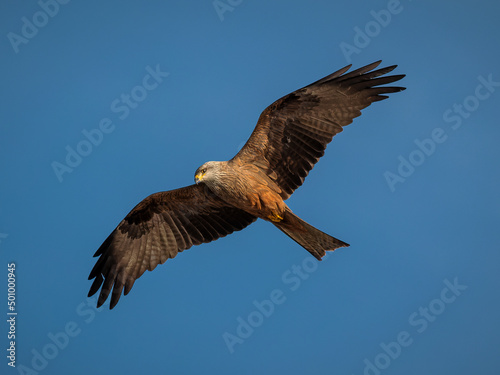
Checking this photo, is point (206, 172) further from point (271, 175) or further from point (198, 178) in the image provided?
point (271, 175)

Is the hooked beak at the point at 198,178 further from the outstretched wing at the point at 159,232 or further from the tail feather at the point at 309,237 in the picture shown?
the tail feather at the point at 309,237

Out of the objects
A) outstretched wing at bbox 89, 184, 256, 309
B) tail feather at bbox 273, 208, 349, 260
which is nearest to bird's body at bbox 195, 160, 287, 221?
tail feather at bbox 273, 208, 349, 260

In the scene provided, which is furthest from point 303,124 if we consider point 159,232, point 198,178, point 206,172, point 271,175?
point 159,232

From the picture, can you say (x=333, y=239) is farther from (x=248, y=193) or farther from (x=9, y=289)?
(x=9, y=289)

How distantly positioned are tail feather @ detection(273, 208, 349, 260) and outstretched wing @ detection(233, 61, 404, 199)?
A: 50 cm

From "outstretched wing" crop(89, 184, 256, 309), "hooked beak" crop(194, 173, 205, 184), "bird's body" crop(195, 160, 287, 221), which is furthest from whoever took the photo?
"outstretched wing" crop(89, 184, 256, 309)

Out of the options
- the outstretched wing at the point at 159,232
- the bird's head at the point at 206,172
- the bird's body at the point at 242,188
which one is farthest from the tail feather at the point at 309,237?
the bird's head at the point at 206,172

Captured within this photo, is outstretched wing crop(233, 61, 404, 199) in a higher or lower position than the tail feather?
higher

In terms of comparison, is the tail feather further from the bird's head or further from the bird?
the bird's head

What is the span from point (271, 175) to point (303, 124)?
36.4 inches

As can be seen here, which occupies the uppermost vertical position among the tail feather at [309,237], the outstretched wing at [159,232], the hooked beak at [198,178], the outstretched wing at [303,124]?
the outstretched wing at [303,124]

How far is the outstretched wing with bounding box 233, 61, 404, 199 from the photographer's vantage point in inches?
394

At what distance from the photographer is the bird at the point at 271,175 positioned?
982 cm

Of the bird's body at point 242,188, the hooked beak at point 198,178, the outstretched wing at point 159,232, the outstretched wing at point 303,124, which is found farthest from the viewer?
the outstretched wing at point 159,232
